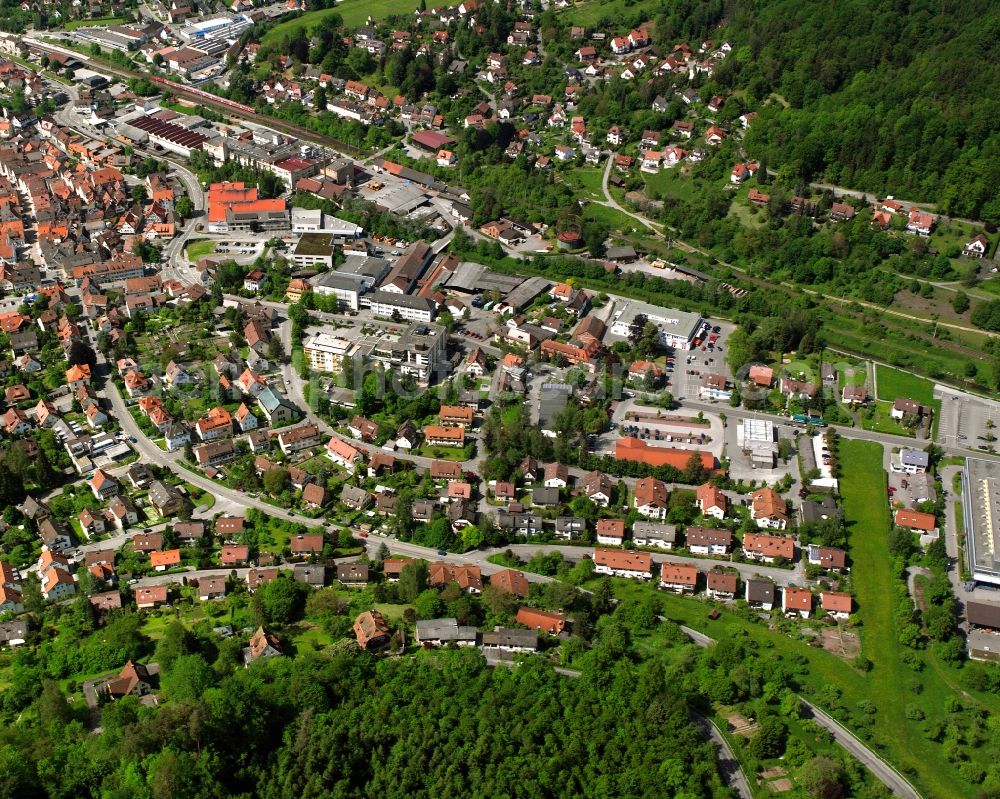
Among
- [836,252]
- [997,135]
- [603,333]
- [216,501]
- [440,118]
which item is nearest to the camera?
[216,501]

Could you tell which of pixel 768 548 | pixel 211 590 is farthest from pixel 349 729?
pixel 768 548

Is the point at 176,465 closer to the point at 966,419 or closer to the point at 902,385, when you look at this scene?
the point at 902,385

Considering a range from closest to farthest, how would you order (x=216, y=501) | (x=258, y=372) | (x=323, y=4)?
(x=216, y=501)
(x=258, y=372)
(x=323, y=4)

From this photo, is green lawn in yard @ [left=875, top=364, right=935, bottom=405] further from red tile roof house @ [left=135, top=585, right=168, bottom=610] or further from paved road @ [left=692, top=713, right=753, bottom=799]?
red tile roof house @ [left=135, top=585, right=168, bottom=610]

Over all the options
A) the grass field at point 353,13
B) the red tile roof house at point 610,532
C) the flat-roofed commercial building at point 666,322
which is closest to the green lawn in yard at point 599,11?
the grass field at point 353,13

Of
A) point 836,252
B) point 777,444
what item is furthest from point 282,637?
point 836,252

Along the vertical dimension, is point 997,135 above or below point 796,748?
above

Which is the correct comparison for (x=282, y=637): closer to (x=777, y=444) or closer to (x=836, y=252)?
(x=777, y=444)

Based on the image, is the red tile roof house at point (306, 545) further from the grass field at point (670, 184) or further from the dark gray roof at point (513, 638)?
the grass field at point (670, 184)
